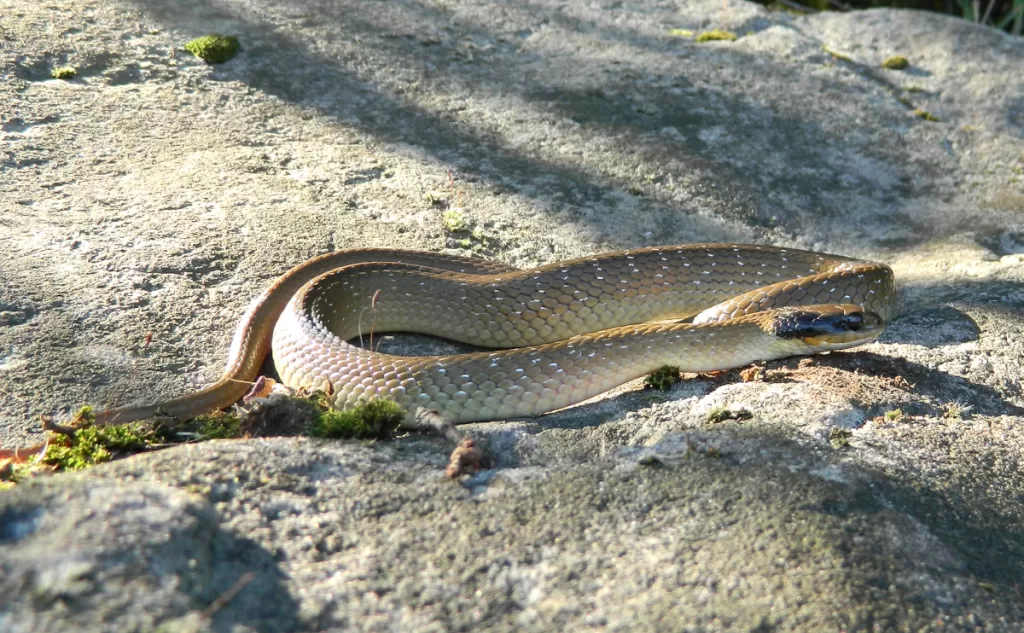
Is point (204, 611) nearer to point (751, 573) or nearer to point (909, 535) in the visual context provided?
point (751, 573)

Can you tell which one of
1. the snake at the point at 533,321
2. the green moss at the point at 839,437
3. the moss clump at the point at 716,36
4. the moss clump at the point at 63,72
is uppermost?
the moss clump at the point at 716,36

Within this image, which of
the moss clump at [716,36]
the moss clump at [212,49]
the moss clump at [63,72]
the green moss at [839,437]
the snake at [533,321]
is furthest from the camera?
the moss clump at [716,36]

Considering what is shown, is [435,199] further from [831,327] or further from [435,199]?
[831,327]

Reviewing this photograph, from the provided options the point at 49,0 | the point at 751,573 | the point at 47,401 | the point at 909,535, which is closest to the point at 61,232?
the point at 47,401

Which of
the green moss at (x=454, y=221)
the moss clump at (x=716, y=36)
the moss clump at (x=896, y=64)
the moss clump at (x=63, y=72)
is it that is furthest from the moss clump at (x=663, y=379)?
the moss clump at (x=896, y=64)

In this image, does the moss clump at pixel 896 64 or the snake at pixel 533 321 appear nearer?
the snake at pixel 533 321

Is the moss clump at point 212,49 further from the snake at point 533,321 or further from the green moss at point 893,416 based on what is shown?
the green moss at point 893,416

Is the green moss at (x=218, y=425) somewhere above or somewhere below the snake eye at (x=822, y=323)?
below

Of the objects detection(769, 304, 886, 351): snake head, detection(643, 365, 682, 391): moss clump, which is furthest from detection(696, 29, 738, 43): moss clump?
detection(643, 365, 682, 391): moss clump
